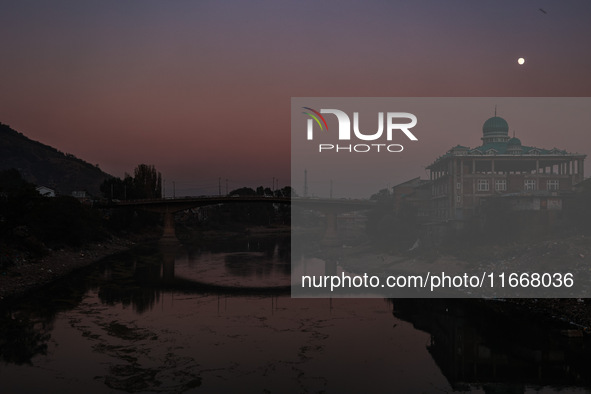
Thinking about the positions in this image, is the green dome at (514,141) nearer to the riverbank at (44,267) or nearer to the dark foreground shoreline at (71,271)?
the dark foreground shoreline at (71,271)

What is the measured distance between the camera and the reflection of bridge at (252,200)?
89062 millimetres

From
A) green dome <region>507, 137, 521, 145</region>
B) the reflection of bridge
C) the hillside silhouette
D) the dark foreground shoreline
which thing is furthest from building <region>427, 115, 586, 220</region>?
the hillside silhouette

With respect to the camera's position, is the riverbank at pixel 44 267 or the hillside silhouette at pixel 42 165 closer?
the riverbank at pixel 44 267

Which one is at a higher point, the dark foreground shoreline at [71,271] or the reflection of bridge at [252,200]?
the reflection of bridge at [252,200]

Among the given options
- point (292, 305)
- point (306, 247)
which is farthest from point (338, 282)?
point (306, 247)

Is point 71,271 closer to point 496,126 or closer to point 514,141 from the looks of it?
point 496,126

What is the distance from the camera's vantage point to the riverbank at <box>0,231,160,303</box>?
118 ft

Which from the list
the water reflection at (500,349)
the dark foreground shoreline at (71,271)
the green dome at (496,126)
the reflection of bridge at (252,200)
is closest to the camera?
the water reflection at (500,349)

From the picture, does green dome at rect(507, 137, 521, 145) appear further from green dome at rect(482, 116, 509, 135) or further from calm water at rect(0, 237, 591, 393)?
calm water at rect(0, 237, 591, 393)

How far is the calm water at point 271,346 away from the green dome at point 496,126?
4448 centimetres

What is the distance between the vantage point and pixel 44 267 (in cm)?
4428

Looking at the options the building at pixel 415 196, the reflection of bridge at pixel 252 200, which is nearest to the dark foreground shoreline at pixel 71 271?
the reflection of bridge at pixel 252 200

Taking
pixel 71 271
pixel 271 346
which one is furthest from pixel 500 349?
pixel 71 271

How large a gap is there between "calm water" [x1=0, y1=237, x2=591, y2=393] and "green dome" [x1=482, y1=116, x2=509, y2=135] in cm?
4448
